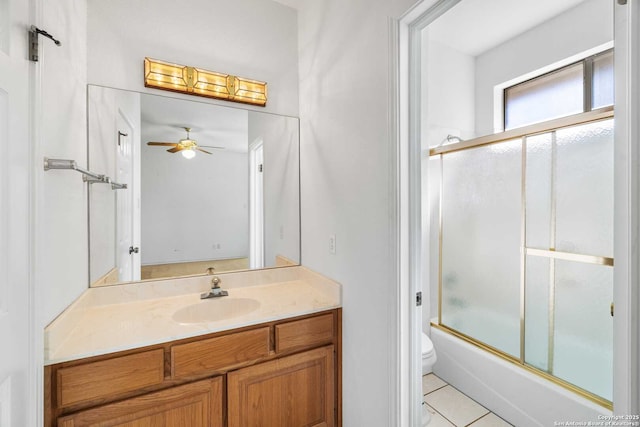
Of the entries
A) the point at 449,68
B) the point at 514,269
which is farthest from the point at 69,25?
the point at 514,269

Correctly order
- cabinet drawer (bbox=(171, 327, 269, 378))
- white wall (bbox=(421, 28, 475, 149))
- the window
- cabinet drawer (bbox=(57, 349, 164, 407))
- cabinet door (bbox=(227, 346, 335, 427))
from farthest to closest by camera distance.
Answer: white wall (bbox=(421, 28, 475, 149)) → the window → cabinet door (bbox=(227, 346, 335, 427)) → cabinet drawer (bbox=(171, 327, 269, 378)) → cabinet drawer (bbox=(57, 349, 164, 407))

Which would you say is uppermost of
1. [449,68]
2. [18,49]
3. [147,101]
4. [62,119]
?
[449,68]

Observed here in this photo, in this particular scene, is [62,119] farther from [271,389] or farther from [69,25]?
[271,389]

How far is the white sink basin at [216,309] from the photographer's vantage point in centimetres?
149

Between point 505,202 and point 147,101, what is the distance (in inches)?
97.3

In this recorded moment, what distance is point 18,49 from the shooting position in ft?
2.66

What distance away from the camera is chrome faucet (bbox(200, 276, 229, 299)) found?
5.24 feet

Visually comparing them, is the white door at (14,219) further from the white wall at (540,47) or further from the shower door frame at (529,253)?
the white wall at (540,47)

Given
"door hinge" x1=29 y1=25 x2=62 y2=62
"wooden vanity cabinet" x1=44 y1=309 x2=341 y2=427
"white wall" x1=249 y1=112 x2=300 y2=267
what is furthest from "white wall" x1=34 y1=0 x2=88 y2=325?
"white wall" x1=249 y1=112 x2=300 y2=267

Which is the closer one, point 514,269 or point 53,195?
point 53,195

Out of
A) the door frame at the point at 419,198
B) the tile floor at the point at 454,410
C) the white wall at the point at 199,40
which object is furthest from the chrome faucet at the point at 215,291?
the tile floor at the point at 454,410

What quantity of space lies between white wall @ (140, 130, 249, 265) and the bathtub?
69.2 inches

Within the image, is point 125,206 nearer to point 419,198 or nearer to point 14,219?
point 14,219

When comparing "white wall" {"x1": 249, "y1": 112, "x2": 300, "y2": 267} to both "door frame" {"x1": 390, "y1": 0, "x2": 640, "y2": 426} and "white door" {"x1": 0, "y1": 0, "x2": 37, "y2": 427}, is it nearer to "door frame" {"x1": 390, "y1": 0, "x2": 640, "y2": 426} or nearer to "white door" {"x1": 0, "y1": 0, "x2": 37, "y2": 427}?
"door frame" {"x1": 390, "y1": 0, "x2": 640, "y2": 426}
